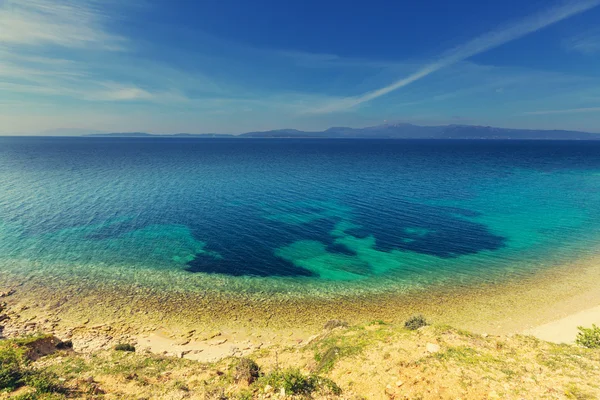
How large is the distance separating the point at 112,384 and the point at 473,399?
20.4 meters

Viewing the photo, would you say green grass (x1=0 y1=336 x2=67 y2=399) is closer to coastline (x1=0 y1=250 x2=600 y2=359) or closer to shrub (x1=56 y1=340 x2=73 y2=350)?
shrub (x1=56 y1=340 x2=73 y2=350)

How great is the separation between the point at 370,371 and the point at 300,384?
4.77 meters

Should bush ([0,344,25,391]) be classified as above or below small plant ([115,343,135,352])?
above

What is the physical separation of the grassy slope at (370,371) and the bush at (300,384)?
2.1 inches

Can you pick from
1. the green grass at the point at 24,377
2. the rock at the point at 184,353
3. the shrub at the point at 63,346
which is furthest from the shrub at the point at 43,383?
the rock at the point at 184,353

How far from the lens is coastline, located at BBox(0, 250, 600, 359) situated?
94.0 ft

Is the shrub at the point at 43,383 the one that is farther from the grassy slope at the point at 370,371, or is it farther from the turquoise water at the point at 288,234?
the turquoise water at the point at 288,234

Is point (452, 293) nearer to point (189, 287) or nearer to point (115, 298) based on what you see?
point (189, 287)

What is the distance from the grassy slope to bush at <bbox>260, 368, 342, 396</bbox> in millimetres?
55

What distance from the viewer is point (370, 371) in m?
17.1

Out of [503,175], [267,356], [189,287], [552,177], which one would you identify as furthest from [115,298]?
[552,177]

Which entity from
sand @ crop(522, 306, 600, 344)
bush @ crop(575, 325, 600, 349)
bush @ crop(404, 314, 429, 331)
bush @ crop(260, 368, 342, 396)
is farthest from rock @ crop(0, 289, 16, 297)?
sand @ crop(522, 306, 600, 344)

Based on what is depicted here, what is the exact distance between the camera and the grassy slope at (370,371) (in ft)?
49.0

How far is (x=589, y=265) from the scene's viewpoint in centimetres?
4294
